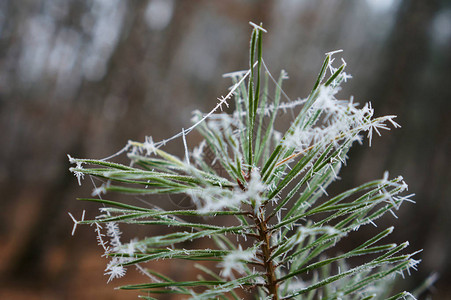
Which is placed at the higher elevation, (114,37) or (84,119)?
(114,37)

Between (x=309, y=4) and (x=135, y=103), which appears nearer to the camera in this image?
(x=135, y=103)

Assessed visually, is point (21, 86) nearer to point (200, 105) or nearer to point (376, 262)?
point (200, 105)

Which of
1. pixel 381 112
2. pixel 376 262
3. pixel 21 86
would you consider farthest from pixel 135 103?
pixel 21 86

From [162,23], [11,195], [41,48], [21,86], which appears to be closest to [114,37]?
[162,23]

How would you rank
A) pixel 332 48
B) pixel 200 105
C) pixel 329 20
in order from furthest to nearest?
pixel 200 105, pixel 329 20, pixel 332 48

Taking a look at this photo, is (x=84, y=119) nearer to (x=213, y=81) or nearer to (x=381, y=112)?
(x=213, y=81)

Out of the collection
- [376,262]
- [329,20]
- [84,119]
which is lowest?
[376,262]

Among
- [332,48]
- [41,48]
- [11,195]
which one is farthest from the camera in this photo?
[11,195]
